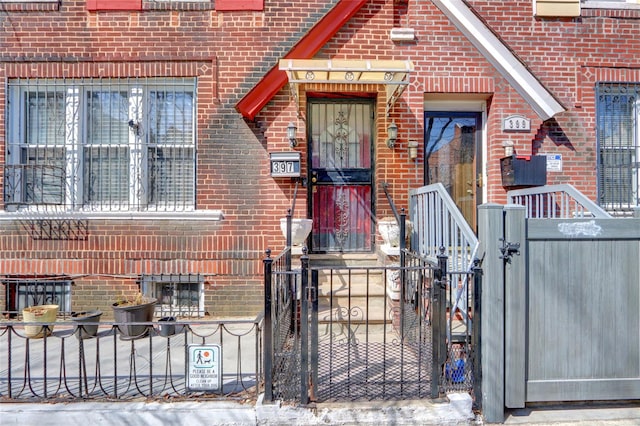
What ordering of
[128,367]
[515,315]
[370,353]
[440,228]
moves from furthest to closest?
[440,228]
[370,353]
[128,367]
[515,315]

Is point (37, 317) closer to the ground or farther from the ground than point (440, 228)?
closer to the ground

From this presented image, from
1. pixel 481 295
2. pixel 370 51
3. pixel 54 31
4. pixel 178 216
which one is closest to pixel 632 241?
pixel 481 295

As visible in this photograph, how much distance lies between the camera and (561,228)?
127 inches

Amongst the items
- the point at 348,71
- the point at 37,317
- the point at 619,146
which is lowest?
Result: the point at 37,317

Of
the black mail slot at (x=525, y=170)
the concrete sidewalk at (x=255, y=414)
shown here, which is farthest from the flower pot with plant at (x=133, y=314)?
the black mail slot at (x=525, y=170)

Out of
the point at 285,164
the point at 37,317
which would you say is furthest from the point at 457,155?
the point at 37,317

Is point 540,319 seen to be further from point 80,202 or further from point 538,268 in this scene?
point 80,202

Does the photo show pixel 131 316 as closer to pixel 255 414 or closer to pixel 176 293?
pixel 176 293

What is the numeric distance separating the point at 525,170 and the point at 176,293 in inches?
206

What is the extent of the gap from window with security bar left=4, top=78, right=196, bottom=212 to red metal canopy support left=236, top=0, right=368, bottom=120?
92 cm

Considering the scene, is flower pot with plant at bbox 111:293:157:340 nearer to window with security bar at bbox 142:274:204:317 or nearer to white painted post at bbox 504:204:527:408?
window with security bar at bbox 142:274:204:317

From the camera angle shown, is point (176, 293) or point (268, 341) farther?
point (176, 293)

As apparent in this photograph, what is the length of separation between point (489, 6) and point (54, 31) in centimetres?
634

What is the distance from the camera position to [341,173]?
605 centimetres
